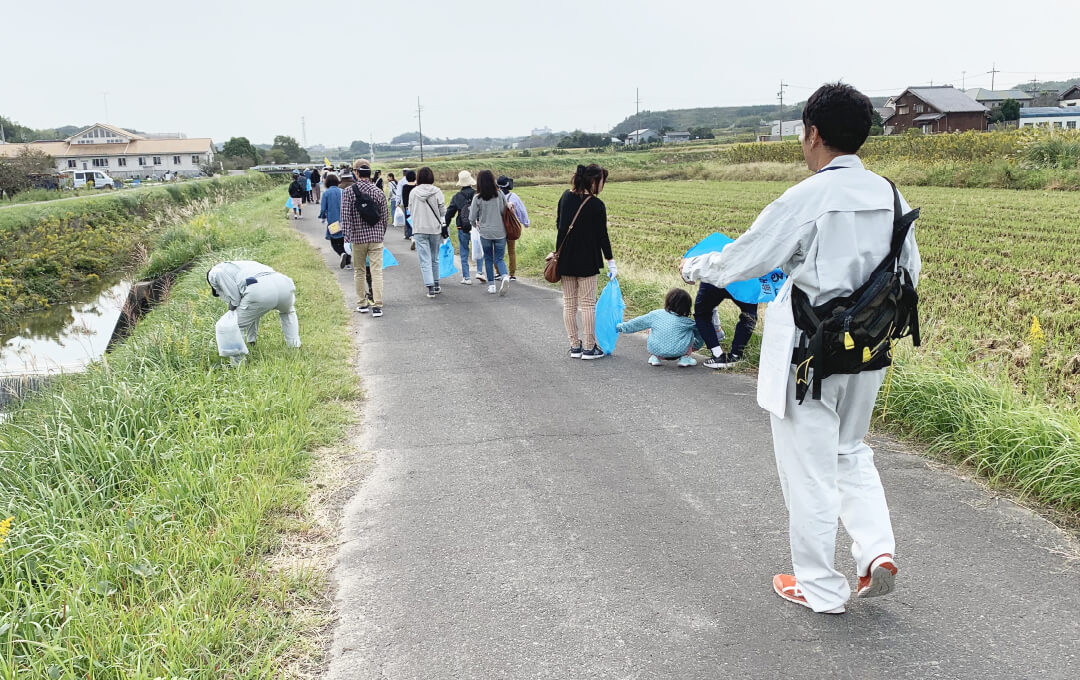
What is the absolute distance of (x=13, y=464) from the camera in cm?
461

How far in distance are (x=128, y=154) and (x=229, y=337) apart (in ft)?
279

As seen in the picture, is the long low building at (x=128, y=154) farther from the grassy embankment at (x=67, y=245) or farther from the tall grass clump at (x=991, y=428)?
the tall grass clump at (x=991, y=428)

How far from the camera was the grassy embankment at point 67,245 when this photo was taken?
17500mm

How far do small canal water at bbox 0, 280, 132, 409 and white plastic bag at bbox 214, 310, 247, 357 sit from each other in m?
6.32

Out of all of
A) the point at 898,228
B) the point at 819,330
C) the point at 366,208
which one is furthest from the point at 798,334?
the point at 366,208

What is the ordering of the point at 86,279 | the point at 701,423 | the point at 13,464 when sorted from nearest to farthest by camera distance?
the point at 13,464
the point at 701,423
the point at 86,279

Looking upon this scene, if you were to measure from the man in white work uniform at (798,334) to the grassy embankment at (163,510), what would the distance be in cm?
204

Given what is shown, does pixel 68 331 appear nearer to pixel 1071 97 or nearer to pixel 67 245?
pixel 67 245

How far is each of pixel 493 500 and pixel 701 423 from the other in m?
1.84

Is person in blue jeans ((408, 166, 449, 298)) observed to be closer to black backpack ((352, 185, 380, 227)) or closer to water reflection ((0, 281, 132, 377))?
black backpack ((352, 185, 380, 227))

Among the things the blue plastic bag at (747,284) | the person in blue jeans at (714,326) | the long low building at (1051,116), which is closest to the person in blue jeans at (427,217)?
the person in blue jeans at (714,326)

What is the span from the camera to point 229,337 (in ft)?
20.9

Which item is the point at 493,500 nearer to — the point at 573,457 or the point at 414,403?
the point at 573,457

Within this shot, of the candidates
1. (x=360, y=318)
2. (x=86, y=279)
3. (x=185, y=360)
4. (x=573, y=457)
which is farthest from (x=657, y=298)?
(x=86, y=279)
